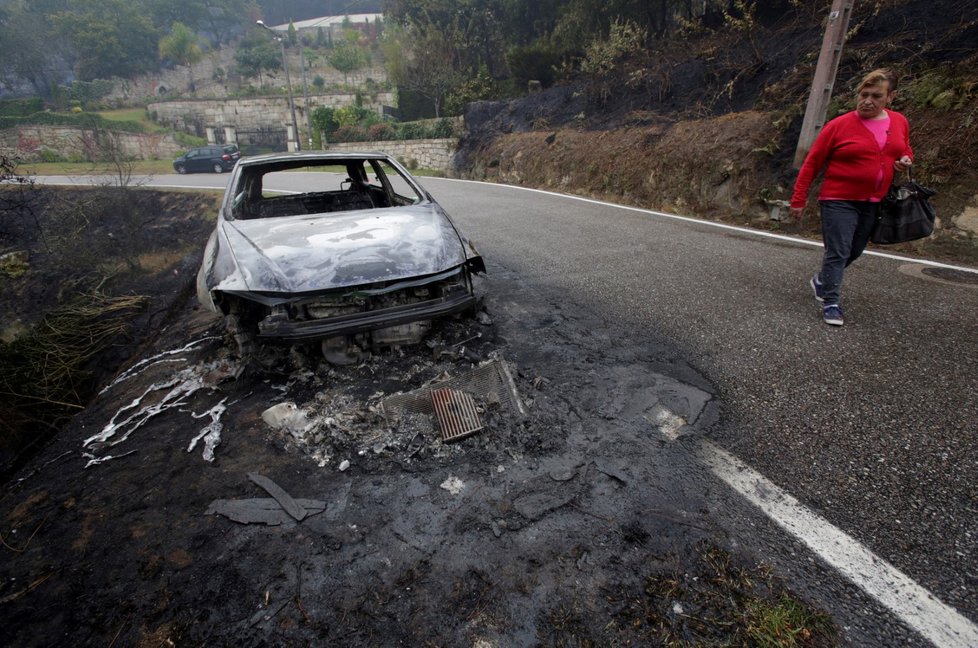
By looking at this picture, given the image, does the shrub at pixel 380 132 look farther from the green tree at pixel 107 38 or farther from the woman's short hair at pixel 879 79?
the green tree at pixel 107 38

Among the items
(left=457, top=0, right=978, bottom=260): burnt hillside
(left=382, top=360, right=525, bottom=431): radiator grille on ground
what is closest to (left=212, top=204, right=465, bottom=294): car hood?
(left=382, top=360, right=525, bottom=431): radiator grille on ground

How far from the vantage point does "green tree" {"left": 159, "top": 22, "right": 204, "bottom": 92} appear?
56531 millimetres

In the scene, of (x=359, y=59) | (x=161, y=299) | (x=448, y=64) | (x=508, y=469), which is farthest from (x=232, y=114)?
(x=508, y=469)

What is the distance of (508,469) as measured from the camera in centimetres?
231

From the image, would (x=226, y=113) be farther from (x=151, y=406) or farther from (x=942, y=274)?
(x=942, y=274)

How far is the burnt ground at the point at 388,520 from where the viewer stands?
162 cm

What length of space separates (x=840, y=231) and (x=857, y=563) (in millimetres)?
2950

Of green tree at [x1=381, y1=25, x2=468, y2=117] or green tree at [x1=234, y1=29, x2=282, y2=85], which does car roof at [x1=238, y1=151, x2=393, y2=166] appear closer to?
green tree at [x1=381, y1=25, x2=468, y2=117]

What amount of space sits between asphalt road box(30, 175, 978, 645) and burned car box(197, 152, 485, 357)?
5.32 ft

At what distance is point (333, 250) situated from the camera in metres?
3.21

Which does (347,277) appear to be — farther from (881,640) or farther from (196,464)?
(881,640)

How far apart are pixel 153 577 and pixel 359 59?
59800mm

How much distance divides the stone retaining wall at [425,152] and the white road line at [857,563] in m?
20.2

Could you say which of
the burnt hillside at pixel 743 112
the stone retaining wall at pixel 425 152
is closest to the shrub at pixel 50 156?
the stone retaining wall at pixel 425 152
